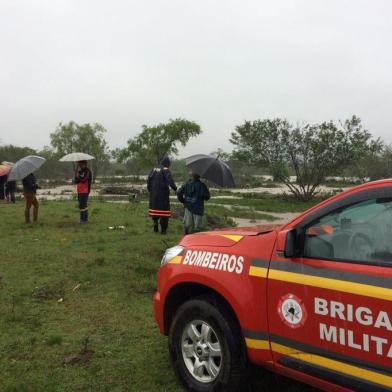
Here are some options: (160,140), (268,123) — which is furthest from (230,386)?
(160,140)

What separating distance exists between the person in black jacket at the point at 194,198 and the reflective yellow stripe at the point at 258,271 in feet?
17.5

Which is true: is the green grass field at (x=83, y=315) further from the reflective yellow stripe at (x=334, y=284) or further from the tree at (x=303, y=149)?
the tree at (x=303, y=149)

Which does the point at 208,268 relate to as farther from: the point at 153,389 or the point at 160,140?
the point at 160,140

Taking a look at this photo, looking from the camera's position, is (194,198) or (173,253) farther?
(194,198)

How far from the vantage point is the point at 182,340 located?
3912 mm

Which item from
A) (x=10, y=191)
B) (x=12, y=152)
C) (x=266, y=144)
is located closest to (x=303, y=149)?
(x=266, y=144)

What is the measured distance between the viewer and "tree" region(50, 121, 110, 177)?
55594 mm

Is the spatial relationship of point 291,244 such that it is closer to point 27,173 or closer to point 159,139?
point 27,173

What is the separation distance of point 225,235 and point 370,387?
1.53m

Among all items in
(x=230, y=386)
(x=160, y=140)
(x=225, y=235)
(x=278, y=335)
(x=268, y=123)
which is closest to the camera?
(x=278, y=335)

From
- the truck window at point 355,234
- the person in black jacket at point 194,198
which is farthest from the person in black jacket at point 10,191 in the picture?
the truck window at point 355,234

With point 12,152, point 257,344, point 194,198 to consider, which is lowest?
point 257,344

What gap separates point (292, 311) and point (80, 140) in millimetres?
54919

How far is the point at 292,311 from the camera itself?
10.0 feet
